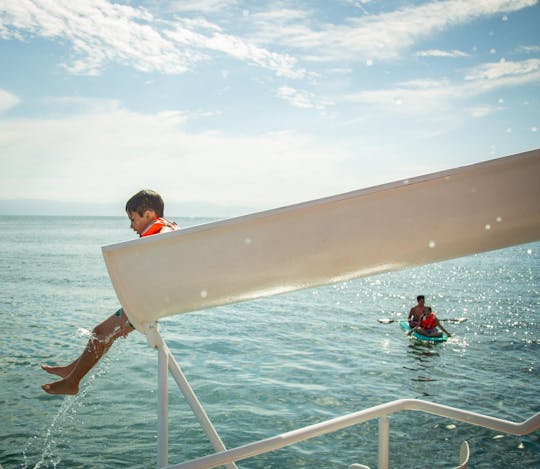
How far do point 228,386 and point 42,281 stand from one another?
77.5 ft

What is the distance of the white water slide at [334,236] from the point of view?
6.62 ft

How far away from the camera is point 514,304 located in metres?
27.2

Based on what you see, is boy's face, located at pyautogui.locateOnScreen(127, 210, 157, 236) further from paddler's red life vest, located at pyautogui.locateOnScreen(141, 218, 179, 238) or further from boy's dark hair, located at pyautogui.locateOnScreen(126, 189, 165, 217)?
paddler's red life vest, located at pyautogui.locateOnScreen(141, 218, 179, 238)

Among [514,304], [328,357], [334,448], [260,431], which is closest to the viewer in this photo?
[334,448]

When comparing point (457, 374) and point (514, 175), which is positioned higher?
point (514, 175)

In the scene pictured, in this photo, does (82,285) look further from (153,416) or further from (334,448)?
(334,448)

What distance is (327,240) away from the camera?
6.87 feet

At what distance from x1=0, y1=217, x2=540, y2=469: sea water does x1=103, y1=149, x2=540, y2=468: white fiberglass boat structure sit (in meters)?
7.74

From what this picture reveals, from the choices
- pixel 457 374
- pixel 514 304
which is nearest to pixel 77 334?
pixel 457 374

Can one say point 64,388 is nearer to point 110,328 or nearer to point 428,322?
point 110,328

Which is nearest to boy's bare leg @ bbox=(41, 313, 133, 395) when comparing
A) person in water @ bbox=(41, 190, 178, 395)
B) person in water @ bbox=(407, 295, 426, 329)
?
person in water @ bbox=(41, 190, 178, 395)

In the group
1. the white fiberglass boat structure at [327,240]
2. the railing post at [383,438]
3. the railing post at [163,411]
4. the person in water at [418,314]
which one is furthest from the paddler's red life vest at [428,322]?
the railing post at [163,411]

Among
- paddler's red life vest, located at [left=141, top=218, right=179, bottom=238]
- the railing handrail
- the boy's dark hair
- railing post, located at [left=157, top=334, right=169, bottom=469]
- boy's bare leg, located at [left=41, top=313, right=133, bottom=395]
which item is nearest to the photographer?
the railing handrail

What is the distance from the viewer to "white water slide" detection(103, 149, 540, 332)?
6.62 ft
